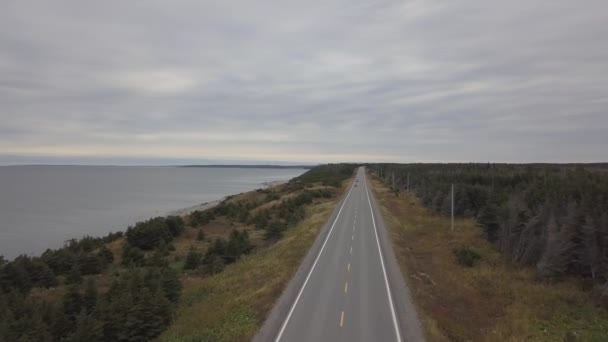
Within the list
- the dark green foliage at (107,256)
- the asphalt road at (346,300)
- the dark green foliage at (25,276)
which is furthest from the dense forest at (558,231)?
the dark green foliage at (25,276)

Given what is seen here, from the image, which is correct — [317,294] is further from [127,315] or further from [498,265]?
[498,265]

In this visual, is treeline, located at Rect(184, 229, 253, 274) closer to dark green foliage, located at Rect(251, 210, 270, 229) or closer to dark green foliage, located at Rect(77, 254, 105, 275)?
dark green foliage, located at Rect(77, 254, 105, 275)

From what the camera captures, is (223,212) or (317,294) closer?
(317,294)

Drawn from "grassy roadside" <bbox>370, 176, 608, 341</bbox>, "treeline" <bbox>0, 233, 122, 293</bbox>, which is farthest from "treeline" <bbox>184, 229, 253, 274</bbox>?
"grassy roadside" <bbox>370, 176, 608, 341</bbox>

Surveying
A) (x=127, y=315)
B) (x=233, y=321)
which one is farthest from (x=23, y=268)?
(x=233, y=321)

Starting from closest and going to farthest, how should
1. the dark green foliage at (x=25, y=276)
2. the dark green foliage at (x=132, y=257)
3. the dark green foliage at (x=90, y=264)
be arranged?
the dark green foliage at (x=25, y=276), the dark green foliage at (x=90, y=264), the dark green foliage at (x=132, y=257)

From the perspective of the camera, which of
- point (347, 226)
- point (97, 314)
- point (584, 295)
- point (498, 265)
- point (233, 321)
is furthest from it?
point (347, 226)

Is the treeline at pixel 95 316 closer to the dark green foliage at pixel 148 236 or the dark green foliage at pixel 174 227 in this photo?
the dark green foliage at pixel 148 236
